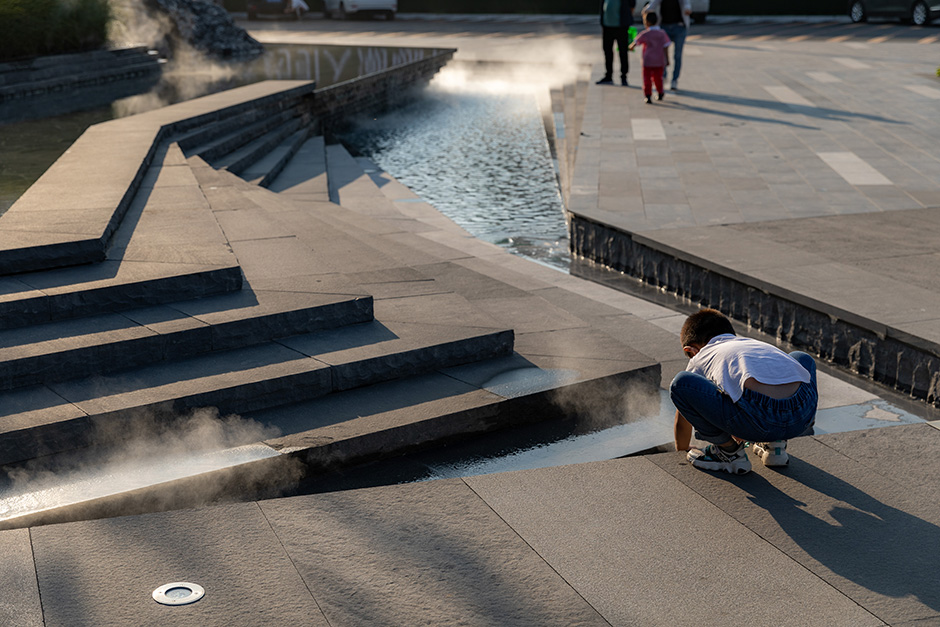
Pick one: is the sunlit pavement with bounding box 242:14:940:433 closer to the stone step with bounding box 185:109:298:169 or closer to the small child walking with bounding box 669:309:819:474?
the small child walking with bounding box 669:309:819:474

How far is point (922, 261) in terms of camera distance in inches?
256

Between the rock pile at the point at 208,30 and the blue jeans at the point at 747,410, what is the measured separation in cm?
1969

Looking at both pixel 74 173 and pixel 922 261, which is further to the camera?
pixel 74 173

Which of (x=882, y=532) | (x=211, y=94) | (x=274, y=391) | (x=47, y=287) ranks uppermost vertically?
(x=211, y=94)

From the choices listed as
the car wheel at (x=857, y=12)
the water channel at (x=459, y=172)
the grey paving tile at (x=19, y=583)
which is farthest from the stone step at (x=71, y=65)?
the car wheel at (x=857, y=12)

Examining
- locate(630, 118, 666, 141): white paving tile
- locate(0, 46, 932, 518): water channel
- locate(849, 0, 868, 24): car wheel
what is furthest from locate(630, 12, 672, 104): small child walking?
locate(849, 0, 868, 24): car wheel

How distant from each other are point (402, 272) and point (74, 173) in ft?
10.3

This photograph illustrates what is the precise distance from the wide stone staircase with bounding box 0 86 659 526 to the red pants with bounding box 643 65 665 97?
852 cm

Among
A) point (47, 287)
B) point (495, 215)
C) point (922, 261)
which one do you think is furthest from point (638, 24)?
point (47, 287)

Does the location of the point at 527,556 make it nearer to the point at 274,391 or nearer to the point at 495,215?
the point at 274,391

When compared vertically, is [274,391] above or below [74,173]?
below

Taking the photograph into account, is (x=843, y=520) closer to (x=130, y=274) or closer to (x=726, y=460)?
(x=726, y=460)

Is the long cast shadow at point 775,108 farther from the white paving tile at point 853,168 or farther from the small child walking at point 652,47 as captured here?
the white paving tile at point 853,168

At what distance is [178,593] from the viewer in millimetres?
2949
